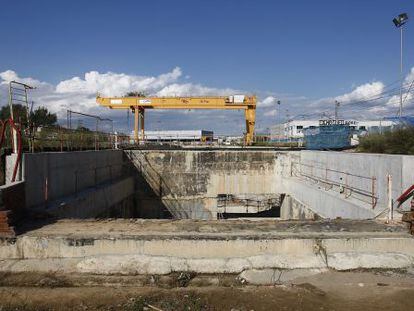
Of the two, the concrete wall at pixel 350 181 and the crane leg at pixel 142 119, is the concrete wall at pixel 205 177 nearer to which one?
the concrete wall at pixel 350 181

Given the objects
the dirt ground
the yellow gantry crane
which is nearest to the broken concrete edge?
the dirt ground

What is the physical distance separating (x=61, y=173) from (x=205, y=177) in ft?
43.7

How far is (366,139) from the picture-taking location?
2114 cm

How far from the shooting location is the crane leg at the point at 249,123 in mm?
31812

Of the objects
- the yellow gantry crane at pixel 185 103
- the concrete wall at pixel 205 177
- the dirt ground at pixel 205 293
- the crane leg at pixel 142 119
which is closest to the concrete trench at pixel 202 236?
the dirt ground at pixel 205 293

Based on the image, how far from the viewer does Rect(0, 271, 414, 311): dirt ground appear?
19.2ft

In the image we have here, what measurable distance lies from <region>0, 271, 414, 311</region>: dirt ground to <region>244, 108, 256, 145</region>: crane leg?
25227mm

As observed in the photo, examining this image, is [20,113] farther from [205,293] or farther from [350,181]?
[350,181]

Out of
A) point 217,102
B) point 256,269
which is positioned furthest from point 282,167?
point 256,269

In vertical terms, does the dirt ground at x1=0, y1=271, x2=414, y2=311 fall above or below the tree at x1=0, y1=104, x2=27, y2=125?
below

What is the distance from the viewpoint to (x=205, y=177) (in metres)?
25.7

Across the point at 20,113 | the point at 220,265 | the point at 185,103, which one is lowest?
the point at 220,265

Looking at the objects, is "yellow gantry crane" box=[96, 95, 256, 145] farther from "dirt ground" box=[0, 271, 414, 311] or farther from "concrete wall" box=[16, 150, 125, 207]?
"dirt ground" box=[0, 271, 414, 311]

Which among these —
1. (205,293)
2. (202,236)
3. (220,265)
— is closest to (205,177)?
(202,236)
